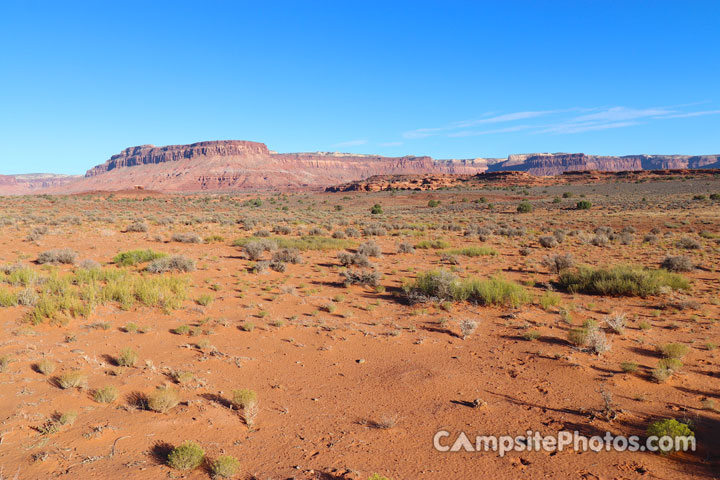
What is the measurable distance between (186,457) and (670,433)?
5.09 m

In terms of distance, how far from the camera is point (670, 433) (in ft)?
13.0

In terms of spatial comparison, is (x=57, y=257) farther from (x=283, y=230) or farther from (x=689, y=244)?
(x=689, y=244)

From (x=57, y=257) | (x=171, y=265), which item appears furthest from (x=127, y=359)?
(x=57, y=257)

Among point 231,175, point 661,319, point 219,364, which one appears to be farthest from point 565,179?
point 231,175

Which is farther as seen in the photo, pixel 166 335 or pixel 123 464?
pixel 166 335

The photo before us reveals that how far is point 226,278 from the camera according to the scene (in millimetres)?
11914

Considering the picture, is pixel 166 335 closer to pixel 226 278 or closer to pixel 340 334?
pixel 340 334

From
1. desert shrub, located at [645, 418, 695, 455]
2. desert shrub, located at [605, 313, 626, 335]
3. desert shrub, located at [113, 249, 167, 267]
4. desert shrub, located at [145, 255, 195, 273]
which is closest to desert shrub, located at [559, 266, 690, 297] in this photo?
desert shrub, located at [605, 313, 626, 335]

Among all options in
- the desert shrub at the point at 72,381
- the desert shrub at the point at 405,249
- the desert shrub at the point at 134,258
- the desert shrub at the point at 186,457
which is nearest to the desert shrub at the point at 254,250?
the desert shrub at the point at 134,258

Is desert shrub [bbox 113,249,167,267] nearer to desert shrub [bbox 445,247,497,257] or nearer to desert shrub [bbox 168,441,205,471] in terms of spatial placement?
desert shrub [bbox 168,441,205,471]

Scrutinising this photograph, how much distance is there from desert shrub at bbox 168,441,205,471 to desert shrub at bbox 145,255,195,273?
918 centimetres

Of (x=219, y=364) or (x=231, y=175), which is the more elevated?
(x=231, y=175)

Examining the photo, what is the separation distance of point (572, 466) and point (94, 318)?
8953 millimetres

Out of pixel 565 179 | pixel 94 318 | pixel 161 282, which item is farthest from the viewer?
pixel 565 179
